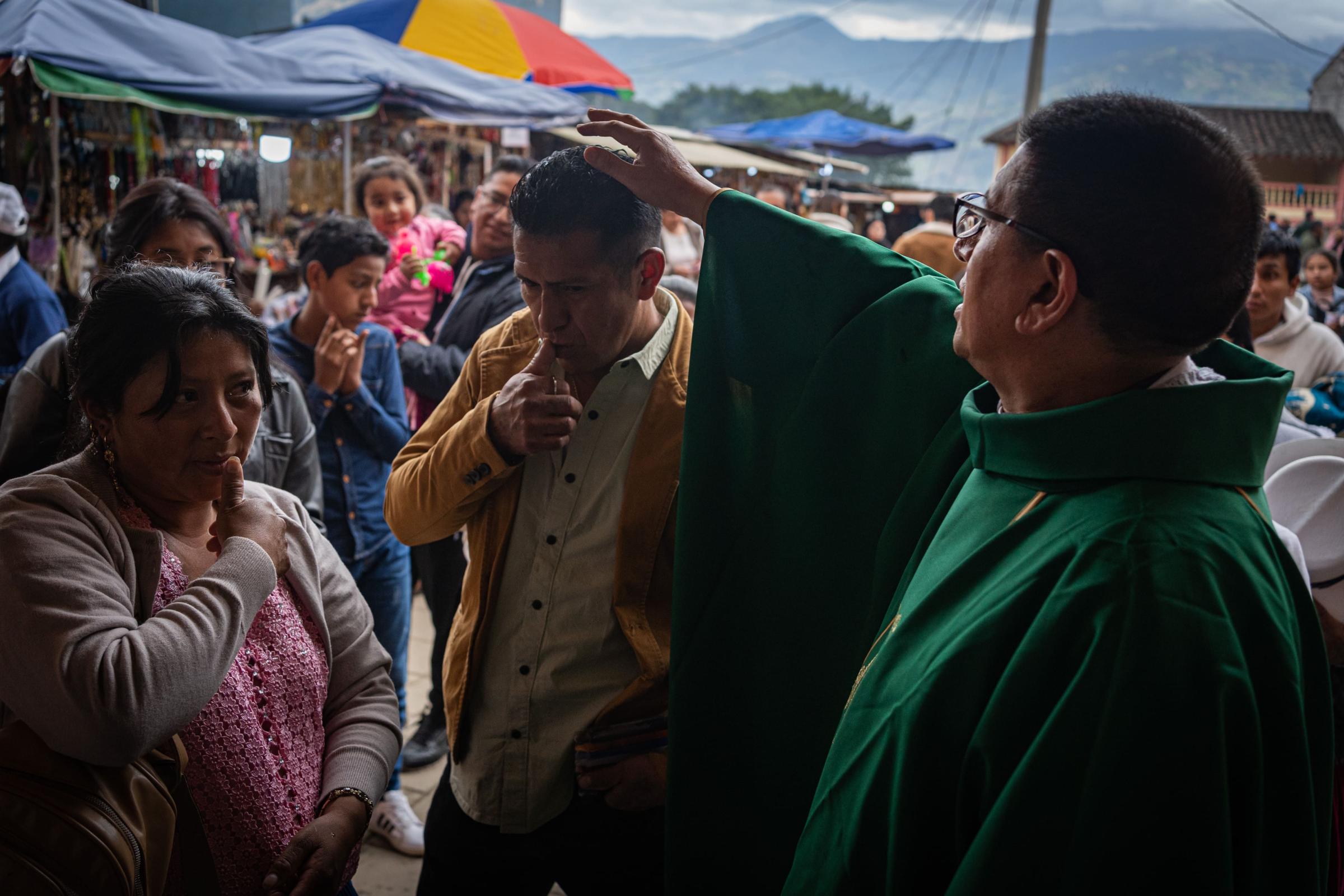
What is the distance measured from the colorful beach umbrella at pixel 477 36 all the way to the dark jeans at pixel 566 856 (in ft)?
22.5

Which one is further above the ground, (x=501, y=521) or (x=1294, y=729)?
(x=1294, y=729)

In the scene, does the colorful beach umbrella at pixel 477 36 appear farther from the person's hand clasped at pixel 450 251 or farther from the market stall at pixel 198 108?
the person's hand clasped at pixel 450 251

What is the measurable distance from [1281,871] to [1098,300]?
571 millimetres

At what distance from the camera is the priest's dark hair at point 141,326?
4.82ft

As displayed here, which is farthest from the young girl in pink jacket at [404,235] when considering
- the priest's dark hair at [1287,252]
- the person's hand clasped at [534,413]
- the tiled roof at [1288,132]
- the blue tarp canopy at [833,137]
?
the tiled roof at [1288,132]

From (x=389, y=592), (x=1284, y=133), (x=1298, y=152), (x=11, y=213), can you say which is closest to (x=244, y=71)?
(x=11, y=213)

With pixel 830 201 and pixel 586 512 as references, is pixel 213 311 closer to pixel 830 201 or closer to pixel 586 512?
pixel 586 512

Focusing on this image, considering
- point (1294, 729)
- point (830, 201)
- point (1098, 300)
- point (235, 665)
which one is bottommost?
point (830, 201)

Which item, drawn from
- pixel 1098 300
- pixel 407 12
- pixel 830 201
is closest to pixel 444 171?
pixel 407 12

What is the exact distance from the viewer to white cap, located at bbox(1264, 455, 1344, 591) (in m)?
1.77

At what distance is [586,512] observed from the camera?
1755mm

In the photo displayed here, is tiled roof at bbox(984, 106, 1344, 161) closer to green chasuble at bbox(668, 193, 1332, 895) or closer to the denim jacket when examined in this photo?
the denim jacket

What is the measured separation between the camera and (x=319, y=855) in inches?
57.2

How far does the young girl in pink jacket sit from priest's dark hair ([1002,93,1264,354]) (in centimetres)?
344
